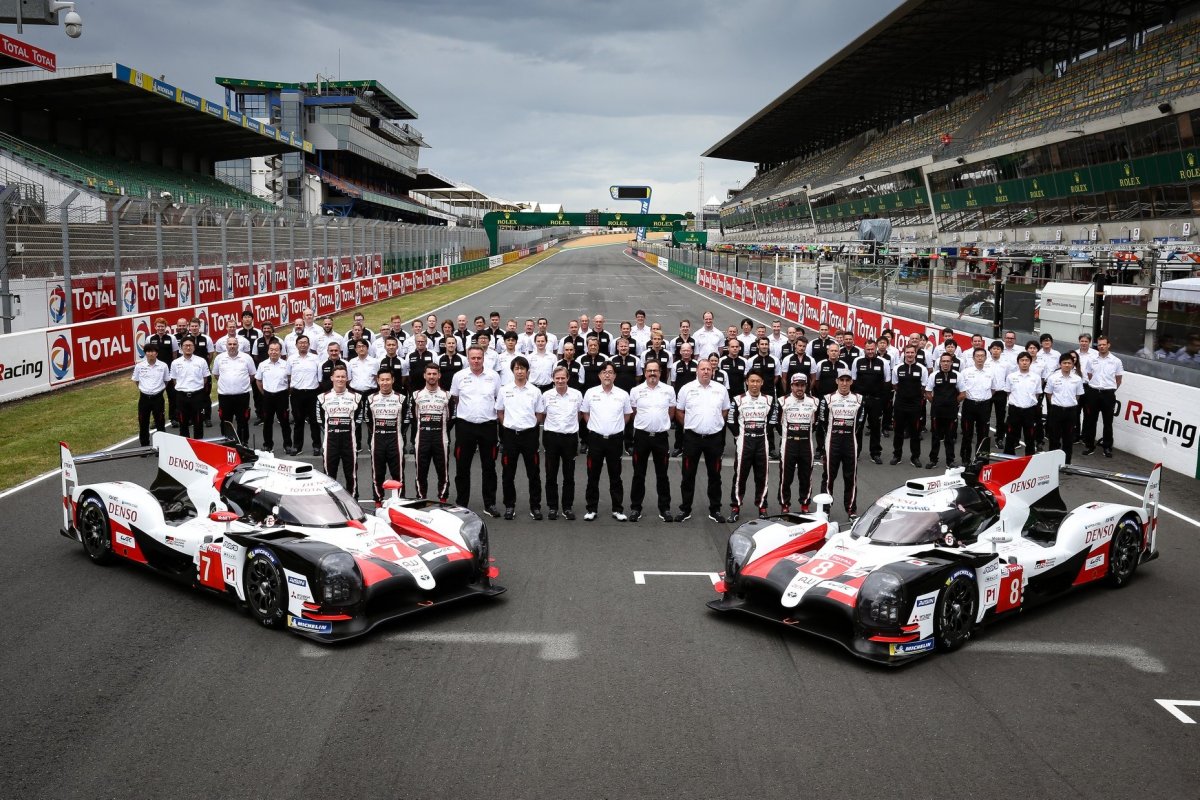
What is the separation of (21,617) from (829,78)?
67.4 metres

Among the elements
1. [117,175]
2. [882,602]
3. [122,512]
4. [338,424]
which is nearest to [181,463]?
[122,512]

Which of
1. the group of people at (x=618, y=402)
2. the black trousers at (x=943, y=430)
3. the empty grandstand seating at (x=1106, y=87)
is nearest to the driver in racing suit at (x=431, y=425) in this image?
the group of people at (x=618, y=402)

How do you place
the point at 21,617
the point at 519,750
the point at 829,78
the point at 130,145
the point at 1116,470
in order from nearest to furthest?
the point at 519,750, the point at 21,617, the point at 1116,470, the point at 130,145, the point at 829,78

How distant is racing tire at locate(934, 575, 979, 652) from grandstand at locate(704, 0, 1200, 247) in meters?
28.2

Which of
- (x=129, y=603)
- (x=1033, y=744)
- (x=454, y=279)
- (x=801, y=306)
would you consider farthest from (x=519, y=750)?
(x=454, y=279)

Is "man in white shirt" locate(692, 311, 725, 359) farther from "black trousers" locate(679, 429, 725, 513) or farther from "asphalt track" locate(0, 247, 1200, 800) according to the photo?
"asphalt track" locate(0, 247, 1200, 800)

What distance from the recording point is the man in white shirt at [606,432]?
11.0 meters

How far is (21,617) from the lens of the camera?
779 centimetres

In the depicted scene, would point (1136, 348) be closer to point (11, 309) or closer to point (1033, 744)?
point (1033, 744)

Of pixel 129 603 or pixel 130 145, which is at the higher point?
pixel 130 145

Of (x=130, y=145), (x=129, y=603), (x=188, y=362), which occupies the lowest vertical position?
(x=129, y=603)

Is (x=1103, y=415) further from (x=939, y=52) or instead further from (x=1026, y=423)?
(x=939, y=52)

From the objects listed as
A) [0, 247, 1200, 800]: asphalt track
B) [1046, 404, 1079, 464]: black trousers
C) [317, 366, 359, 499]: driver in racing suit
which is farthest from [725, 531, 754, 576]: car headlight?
[1046, 404, 1079, 464]: black trousers

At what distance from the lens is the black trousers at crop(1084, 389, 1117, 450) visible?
14.5 m
